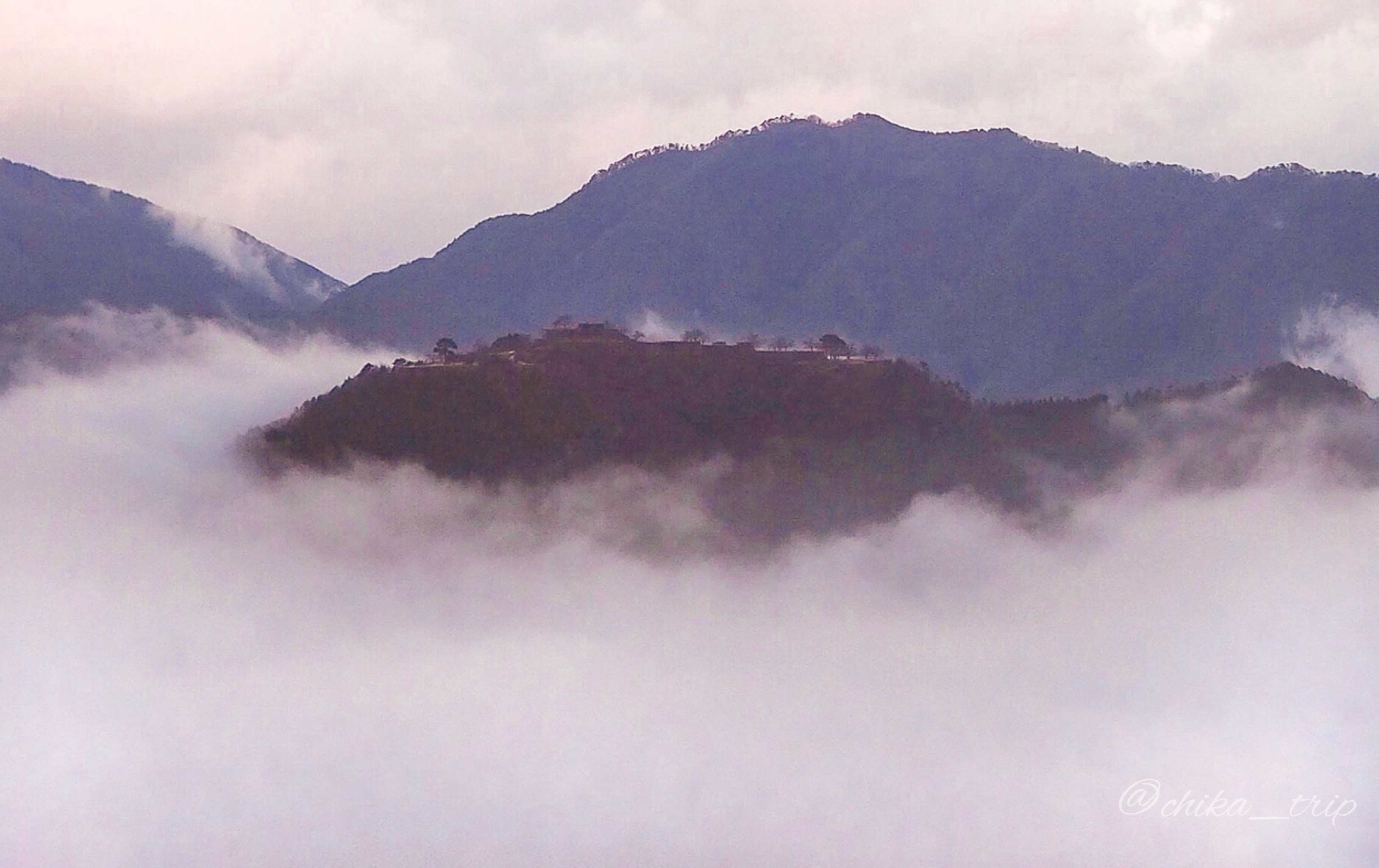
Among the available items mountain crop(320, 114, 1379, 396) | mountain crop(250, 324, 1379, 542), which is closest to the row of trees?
mountain crop(250, 324, 1379, 542)

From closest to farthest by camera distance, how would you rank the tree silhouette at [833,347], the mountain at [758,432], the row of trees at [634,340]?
the mountain at [758,432], the row of trees at [634,340], the tree silhouette at [833,347]

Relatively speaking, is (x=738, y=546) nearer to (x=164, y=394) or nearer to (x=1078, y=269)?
(x=164, y=394)

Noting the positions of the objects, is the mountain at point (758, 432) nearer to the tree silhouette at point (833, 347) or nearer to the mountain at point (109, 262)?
the tree silhouette at point (833, 347)

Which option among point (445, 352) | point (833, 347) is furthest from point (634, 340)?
point (833, 347)

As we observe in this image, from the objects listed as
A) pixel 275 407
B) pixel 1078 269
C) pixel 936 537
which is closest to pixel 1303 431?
pixel 936 537

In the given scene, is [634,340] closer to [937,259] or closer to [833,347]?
[833,347]

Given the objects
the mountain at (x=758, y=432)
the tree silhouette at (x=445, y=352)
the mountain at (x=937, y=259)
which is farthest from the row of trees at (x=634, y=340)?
the mountain at (x=937, y=259)

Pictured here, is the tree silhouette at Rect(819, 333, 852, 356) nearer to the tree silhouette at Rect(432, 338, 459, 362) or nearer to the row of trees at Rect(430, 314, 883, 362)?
the row of trees at Rect(430, 314, 883, 362)
